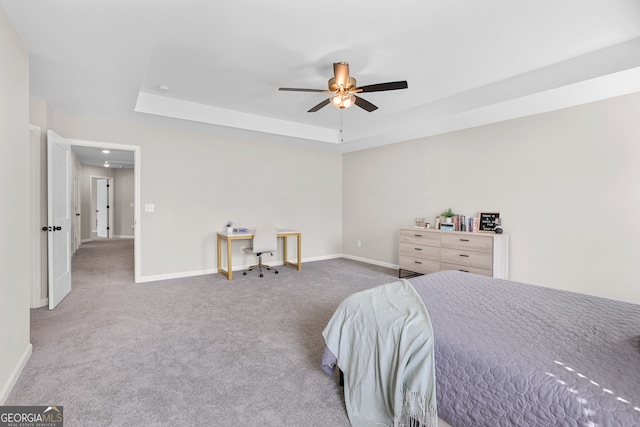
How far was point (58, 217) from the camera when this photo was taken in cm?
358

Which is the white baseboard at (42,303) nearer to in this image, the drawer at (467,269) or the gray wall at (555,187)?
the drawer at (467,269)

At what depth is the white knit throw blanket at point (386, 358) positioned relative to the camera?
56.4 inches

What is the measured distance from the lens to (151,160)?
4.65 metres

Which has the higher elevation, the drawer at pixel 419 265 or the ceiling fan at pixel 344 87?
the ceiling fan at pixel 344 87

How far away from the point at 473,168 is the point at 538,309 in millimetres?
3204

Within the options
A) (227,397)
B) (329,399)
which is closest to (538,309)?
(329,399)

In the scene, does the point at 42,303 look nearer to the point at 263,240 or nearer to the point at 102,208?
the point at 263,240

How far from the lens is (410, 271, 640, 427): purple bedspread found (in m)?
1.05

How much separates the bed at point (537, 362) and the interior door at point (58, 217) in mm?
3957

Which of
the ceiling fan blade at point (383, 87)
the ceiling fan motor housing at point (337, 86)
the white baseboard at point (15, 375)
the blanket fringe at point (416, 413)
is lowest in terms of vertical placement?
the white baseboard at point (15, 375)

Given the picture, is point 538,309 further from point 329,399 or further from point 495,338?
point 329,399

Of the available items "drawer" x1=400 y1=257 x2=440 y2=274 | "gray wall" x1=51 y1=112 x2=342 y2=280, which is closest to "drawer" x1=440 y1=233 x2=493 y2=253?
"drawer" x1=400 y1=257 x2=440 y2=274

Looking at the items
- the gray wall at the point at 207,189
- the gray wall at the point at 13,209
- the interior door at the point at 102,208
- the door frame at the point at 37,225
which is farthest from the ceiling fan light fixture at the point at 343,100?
the interior door at the point at 102,208

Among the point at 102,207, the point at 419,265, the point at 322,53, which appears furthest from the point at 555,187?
the point at 102,207
